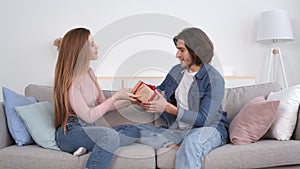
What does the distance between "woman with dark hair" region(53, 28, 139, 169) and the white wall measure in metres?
1.34

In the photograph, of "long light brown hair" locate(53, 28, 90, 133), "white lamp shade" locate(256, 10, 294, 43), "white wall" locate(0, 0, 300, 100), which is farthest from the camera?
"white wall" locate(0, 0, 300, 100)

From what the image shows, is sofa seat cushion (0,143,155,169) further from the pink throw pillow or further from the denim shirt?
the pink throw pillow

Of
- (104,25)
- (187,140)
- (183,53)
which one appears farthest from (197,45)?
(104,25)

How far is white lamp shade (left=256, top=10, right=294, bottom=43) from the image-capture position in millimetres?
3396

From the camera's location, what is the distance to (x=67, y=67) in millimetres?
2160

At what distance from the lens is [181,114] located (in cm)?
217

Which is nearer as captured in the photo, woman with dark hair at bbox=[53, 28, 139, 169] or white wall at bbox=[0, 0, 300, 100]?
woman with dark hair at bbox=[53, 28, 139, 169]

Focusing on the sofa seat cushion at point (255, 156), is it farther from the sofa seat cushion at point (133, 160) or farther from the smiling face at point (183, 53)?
the smiling face at point (183, 53)

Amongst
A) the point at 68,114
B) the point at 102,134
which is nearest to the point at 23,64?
the point at 68,114

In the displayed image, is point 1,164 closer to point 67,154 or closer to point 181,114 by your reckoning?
point 67,154

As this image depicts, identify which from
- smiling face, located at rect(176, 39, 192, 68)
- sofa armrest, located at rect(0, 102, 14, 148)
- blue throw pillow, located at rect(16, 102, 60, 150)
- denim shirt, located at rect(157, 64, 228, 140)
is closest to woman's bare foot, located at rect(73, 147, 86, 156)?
blue throw pillow, located at rect(16, 102, 60, 150)

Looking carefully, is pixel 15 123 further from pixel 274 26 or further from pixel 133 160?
pixel 274 26

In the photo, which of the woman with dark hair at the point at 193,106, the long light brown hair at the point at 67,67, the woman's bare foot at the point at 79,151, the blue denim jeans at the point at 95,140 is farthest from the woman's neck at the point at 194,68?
the woman's bare foot at the point at 79,151

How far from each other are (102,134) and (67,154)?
0.73ft
